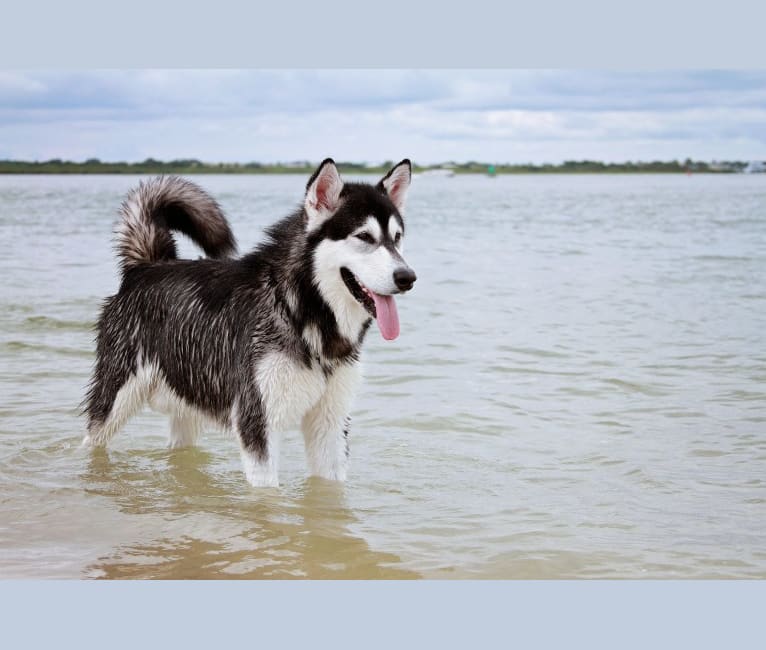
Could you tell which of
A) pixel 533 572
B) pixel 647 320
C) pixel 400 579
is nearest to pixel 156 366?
pixel 400 579

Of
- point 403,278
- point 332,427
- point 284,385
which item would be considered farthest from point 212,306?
point 403,278

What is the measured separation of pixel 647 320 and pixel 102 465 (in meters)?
8.88

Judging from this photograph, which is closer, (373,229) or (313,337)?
(373,229)

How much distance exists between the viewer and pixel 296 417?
6.17 meters

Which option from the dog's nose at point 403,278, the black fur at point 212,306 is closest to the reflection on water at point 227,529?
the black fur at point 212,306

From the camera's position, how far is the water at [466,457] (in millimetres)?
5609

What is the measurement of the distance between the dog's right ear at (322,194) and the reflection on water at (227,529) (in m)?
1.85

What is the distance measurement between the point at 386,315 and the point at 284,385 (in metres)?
0.85

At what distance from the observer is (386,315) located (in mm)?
5738

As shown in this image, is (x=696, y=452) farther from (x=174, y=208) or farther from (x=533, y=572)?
(x=174, y=208)

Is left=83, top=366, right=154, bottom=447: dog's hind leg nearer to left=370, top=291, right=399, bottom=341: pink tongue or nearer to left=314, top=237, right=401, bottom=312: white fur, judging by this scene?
left=314, top=237, right=401, bottom=312: white fur

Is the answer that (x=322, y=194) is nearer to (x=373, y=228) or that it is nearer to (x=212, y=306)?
(x=373, y=228)

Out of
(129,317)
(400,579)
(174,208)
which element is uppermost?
(174,208)

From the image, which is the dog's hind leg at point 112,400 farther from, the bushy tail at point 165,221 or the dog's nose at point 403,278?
the dog's nose at point 403,278
